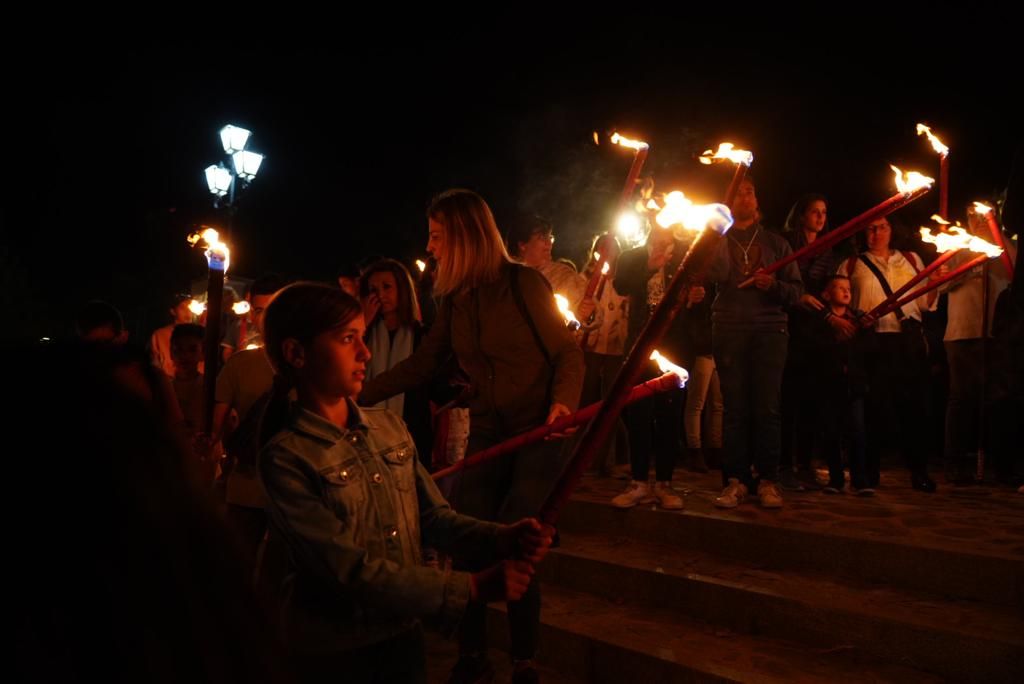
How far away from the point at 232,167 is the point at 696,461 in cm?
872

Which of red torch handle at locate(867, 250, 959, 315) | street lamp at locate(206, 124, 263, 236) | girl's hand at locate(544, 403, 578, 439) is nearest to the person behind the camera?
girl's hand at locate(544, 403, 578, 439)

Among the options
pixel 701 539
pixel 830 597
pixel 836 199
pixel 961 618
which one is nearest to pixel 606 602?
pixel 701 539

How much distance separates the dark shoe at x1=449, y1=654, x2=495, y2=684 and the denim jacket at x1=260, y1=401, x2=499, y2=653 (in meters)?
1.60

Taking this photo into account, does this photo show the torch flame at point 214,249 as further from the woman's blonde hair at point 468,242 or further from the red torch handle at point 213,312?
the woman's blonde hair at point 468,242

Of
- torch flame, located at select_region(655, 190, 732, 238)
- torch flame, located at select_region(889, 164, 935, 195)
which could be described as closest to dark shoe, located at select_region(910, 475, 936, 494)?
torch flame, located at select_region(889, 164, 935, 195)

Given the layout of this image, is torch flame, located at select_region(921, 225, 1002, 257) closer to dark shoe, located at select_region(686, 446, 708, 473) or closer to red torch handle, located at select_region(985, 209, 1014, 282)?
red torch handle, located at select_region(985, 209, 1014, 282)

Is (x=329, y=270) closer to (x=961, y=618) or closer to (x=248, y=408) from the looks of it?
(x=248, y=408)

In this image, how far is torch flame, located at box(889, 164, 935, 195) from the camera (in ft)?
14.6

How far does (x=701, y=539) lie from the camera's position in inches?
207

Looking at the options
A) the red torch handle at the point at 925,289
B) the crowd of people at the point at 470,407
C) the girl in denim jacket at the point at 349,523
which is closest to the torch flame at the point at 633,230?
the crowd of people at the point at 470,407

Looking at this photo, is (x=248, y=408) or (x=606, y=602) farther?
(x=606, y=602)

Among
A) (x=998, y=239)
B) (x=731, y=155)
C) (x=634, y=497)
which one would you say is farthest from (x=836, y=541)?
(x=998, y=239)

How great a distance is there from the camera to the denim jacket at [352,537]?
207 cm

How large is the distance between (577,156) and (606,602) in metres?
11.8
